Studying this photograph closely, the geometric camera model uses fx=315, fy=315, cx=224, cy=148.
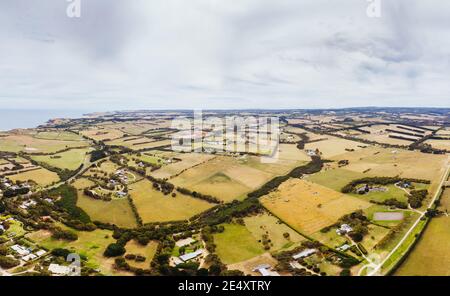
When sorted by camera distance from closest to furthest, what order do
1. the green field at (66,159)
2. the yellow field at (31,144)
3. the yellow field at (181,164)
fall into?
the yellow field at (181,164)
the green field at (66,159)
the yellow field at (31,144)

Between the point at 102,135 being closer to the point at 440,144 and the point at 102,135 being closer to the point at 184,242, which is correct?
the point at 184,242

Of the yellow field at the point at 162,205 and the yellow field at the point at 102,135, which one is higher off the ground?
the yellow field at the point at 102,135

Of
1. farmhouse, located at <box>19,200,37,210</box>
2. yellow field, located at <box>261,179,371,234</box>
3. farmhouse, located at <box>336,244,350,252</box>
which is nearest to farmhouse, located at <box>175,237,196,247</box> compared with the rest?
yellow field, located at <box>261,179,371,234</box>

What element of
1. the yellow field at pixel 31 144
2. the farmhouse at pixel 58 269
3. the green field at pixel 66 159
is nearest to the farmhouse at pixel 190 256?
the farmhouse at pixel 58 269

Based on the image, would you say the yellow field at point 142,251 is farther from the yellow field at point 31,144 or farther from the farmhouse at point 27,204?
the yellow field at point 31,144
